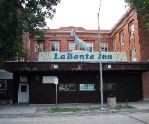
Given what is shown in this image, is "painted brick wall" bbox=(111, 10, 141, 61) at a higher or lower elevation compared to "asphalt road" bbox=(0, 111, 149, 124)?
higher

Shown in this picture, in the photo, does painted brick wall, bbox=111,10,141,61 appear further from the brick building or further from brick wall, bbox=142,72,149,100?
brick wall, bbox=142,72,149,100

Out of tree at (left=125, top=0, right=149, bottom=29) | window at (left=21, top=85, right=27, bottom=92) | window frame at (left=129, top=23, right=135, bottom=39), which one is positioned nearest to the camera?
tree at (left=125, top=0, right=149, bottom=29)

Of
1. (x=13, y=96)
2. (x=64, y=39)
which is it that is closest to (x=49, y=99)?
(x=13, y=96)

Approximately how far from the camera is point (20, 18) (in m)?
25.2

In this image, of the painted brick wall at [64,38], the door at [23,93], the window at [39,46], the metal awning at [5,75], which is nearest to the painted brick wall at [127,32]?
the painted brick wall at [64,38]

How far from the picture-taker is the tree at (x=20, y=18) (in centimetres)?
2306

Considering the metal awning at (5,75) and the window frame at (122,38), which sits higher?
the window frame at (122,38)

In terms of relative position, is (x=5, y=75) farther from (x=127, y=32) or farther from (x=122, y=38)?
(x=122, y=38)

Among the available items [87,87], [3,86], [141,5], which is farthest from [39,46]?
[141,5]

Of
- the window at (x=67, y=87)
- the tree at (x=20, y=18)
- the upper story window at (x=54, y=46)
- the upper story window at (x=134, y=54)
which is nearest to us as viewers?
the tree at (x=20, y=18)

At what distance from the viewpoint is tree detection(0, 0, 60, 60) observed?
23.1m

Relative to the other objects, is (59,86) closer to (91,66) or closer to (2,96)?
(91,66)

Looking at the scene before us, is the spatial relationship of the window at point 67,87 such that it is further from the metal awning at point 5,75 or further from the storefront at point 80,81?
the metal awning at point 5,75

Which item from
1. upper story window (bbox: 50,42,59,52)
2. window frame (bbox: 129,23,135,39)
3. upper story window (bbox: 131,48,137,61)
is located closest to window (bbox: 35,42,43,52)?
upper story window (bbox: 50,42,59,52)
